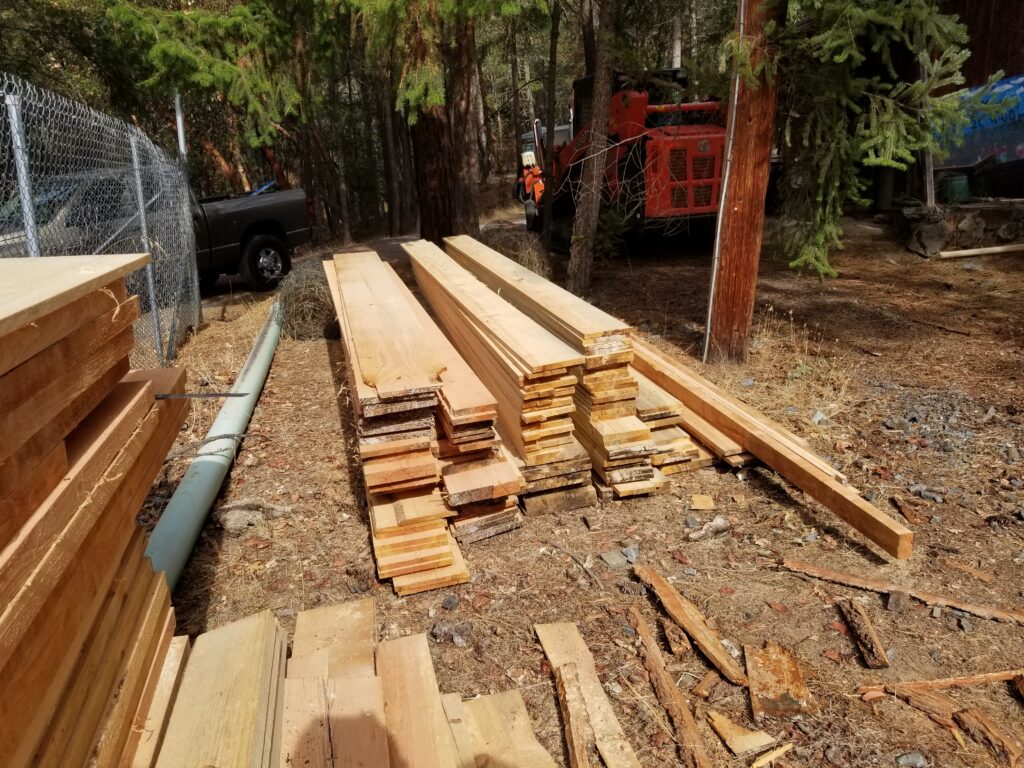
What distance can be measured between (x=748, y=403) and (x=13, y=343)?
5.27m

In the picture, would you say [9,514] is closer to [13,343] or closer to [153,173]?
[13,343]

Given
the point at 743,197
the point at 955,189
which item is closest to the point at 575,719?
the point at 743,197

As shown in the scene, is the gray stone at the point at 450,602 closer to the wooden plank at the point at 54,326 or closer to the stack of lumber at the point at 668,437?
the stack of lumber at the point at 668,437

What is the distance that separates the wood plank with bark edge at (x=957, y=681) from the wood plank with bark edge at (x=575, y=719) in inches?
44.9

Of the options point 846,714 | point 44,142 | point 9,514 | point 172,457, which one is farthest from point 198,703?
point 44,142

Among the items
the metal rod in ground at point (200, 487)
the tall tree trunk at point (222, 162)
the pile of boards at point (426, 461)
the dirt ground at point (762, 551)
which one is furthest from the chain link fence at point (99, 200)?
the tall tree trunk at point (222, 162)

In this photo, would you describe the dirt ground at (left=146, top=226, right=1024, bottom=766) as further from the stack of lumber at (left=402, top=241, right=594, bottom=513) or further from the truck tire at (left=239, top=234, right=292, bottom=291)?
the truck tire at (left=239, top=234, right=292, bottom=291)

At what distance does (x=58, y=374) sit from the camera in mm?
1627

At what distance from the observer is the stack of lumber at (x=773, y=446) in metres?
3.75

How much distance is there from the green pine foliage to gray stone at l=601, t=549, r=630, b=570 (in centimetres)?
353

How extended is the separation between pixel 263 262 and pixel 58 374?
33.9 ft

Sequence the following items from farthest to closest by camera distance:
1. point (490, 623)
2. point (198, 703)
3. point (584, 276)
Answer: point (584, 276), point (490, 623), point (198, 703)

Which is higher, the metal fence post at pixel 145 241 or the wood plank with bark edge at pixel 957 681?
the metal fence post at pixel 145 241

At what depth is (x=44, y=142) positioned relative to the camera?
4934 mm
